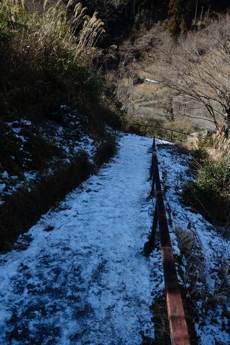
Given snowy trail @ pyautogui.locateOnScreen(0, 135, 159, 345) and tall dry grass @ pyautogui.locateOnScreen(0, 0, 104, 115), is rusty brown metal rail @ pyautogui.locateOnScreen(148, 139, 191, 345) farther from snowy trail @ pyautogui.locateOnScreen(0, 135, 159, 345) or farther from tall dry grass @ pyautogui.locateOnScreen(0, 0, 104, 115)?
tall dry grass @ pyautogui.locateOnScreen(0, 0, 104, 115)

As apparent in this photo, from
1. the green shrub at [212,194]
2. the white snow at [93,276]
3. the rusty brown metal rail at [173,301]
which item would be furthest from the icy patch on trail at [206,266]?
the rusty brown metal rail at [173,301]

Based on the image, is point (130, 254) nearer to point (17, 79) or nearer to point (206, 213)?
point (206, 213)

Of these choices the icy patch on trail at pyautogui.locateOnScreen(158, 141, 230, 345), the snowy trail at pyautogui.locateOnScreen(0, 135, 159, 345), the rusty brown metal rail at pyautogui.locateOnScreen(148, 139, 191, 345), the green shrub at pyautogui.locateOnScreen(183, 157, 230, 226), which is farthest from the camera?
the green shrub at pyautogui.locateOnScreen(183, 157, 230, 226)

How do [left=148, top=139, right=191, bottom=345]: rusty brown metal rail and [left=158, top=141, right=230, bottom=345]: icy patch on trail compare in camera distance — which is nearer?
[left=148, top=139, right=191, bottom=345]: rusty brown metal rail

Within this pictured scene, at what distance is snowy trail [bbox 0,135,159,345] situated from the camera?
10.0ft

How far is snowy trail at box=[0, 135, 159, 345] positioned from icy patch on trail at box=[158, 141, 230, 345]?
1.45ft

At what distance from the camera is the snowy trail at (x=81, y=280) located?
3.05 metres

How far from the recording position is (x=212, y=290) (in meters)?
3.99

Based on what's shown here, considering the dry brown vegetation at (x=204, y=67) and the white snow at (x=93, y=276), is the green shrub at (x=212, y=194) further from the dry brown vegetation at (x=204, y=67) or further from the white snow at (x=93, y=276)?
the dry brown vegetation at (x=204, y=67)

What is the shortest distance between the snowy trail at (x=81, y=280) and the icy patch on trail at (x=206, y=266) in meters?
0.44

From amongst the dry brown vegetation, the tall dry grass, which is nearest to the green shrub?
the tall dry grass

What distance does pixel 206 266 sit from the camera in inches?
176

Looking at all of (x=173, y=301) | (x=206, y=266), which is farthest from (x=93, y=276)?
(x=173, y=301)

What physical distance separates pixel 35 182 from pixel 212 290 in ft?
8.32
